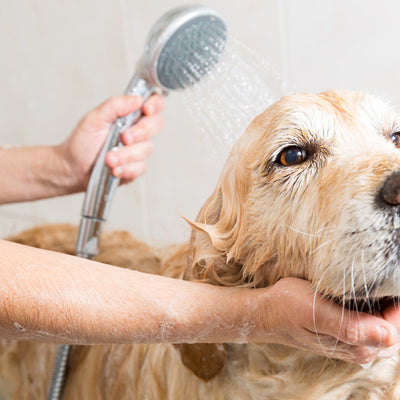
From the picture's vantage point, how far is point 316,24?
53.4 inches

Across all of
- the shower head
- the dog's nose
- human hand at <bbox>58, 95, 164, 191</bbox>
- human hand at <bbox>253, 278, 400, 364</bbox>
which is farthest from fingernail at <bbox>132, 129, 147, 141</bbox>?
the dog's nose

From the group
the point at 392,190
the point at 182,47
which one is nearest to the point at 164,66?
the point at 182,47

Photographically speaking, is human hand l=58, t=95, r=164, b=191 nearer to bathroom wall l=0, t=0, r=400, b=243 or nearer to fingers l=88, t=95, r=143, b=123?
fingers l=88, t=95, r=143, b=123

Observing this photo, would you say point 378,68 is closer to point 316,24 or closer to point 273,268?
point 316,24

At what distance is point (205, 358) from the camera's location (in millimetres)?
947

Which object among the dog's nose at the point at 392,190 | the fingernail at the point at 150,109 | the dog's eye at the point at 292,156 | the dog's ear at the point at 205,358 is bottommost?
the dog's ear at the point at 205,358

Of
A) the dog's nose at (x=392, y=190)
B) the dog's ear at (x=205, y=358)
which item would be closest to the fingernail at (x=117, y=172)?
the dog's ear at (x=205, y=358)

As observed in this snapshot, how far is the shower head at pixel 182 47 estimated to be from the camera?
3.60 ft

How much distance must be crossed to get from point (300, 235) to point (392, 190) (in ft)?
0.59

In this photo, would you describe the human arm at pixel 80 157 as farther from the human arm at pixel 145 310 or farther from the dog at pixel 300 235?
the human arm at pixel 145 310

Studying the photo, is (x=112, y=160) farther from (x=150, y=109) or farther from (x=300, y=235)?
(x=300, y=235)

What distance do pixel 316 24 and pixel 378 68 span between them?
0.19 meters

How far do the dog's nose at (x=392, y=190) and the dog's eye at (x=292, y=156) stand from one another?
0.20 m

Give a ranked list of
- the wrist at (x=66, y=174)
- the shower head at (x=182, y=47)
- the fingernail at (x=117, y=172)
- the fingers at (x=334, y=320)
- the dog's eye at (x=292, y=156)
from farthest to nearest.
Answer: the wrist at (x=66, y=174)
the fingernail at (x=117, y=172)
the shower head at (x=182, y=47)
the dog's eye at (x=292, y=156)
the fingers at (x=334, y=320)
